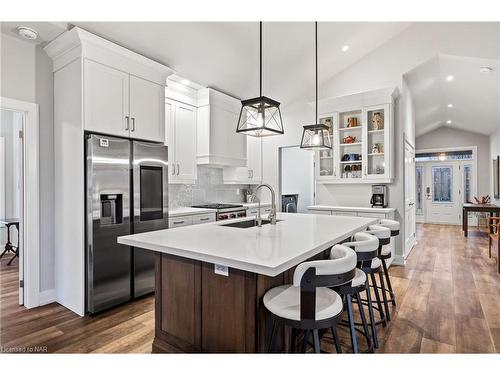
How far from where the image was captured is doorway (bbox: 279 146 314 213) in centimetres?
768

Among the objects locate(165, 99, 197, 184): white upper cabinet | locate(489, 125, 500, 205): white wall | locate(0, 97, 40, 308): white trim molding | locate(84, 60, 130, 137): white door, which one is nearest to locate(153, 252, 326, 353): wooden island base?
locate(84, 60, 130, 137): white door

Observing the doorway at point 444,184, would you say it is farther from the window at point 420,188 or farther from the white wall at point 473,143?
the white wall at point 473,143

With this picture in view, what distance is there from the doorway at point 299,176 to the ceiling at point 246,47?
2056 mm

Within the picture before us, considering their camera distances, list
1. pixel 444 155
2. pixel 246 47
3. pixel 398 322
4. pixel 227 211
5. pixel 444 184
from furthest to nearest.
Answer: pixel 444 184 < pixel 444 155 < pixel 227 211 < pixel 246 47 < pixel 398 322

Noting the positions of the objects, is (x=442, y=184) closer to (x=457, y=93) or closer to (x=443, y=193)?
(x=443, y=193)

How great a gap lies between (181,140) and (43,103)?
171 cm

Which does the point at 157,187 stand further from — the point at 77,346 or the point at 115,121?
the point at 77,346

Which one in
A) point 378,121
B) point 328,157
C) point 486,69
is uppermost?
point 486,69

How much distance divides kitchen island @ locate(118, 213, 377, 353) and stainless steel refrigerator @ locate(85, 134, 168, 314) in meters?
1.04

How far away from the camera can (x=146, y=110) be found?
3.50 meters

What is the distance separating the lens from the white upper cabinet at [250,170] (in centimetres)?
552

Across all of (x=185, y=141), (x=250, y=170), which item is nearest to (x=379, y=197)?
(x=250, y=170)

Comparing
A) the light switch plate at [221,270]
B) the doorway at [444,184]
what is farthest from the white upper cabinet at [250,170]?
the doorway at [444,184]

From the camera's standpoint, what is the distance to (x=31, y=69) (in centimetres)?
311
